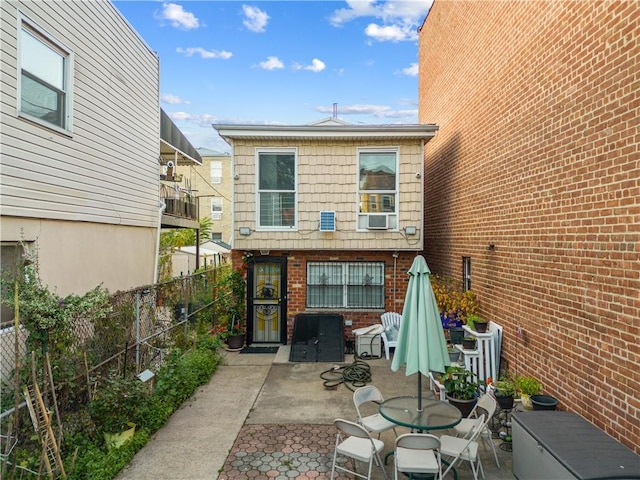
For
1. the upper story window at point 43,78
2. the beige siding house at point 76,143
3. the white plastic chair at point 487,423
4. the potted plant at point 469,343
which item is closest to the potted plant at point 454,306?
the potted plant at point 469,343

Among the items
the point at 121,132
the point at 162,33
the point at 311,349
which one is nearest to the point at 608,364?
the point at 311,349

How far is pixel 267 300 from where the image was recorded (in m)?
10.3

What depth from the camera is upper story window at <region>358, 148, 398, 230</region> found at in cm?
977

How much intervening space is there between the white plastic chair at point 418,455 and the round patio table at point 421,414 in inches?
10.7

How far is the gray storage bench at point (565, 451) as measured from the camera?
10.8ft

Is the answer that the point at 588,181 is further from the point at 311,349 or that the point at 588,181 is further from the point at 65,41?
the point at 65,41

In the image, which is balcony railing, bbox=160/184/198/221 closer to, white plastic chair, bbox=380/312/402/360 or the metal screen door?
the metal screen door

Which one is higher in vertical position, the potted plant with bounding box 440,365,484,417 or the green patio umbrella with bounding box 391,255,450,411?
the green patio umbrella with bounding box 391,255,450,411

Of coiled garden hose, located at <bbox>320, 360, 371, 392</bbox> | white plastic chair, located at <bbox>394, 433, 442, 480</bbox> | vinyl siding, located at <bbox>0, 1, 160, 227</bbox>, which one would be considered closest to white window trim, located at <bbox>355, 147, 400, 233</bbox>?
coiled garden hose, located at <bbox>320, 360, 371, 392</bbox>

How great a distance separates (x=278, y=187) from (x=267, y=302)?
2.98m

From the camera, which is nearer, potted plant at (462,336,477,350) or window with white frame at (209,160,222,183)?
potted plant at (462,336,477,350)

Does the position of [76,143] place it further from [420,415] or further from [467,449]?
[467,449]

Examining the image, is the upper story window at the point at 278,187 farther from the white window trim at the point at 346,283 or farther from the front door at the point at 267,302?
the white window trim at the point at 346,283

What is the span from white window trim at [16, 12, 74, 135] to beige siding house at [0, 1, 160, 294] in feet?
0.05
